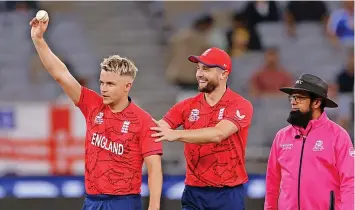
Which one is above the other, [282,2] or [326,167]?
[282,2]

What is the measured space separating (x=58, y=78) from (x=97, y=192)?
32.0 inches

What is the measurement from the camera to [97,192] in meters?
6.10

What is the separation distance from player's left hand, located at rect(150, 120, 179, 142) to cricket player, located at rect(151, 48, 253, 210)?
469 millimetres

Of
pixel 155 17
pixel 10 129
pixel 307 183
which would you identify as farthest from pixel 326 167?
pixel 155 17

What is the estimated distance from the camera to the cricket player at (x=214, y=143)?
662cm

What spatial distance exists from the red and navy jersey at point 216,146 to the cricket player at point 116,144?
65cm

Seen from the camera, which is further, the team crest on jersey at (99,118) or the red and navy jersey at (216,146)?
the red and navy jersey at (216,146)

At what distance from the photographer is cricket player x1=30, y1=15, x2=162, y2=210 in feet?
19.8

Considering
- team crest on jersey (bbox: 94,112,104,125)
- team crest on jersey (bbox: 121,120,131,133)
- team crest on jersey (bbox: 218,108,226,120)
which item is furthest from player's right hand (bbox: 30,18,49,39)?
team crest on jersey (bbox: 218,108,226,120)

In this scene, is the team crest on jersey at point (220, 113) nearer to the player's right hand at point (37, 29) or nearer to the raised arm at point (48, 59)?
the raised arm at point (48, 59)

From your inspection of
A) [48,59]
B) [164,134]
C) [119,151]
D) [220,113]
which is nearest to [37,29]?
[48,59]

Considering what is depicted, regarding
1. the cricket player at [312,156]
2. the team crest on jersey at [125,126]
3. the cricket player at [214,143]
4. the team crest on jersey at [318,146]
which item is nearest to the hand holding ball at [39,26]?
the team crest on jersey at [125,126]

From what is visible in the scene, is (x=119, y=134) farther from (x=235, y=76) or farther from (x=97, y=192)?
(x=235, y=76)

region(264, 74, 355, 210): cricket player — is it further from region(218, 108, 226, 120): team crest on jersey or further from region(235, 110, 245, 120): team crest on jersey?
region(218, 108, 226, 120): team crest on jersey
